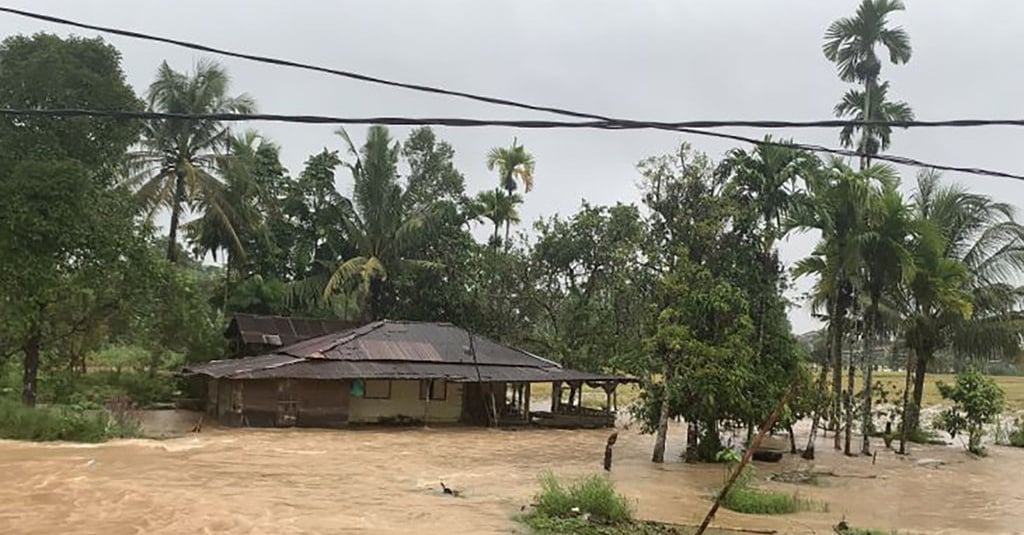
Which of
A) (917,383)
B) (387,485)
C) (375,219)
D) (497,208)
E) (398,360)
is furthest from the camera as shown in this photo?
(497,208)

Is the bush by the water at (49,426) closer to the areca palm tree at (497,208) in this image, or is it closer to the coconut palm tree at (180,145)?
the coconut palm tree at (180,145)

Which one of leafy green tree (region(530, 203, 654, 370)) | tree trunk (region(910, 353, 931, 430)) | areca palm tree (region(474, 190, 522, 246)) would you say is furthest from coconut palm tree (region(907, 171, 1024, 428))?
areca palm tree (region(474, 190, 522, 246))

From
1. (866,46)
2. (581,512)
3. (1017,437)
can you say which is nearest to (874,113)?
(866,46)

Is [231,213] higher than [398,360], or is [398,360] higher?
[231,213]

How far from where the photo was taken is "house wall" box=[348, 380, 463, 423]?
29.4m

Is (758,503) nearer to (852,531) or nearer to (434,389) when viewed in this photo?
(852,531)

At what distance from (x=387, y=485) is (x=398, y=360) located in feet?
41.0

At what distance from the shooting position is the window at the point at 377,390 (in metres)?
29.6

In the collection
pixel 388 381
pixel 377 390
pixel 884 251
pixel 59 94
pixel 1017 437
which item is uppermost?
pixel 59 94

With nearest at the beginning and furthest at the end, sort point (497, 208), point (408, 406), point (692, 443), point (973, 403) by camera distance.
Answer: point (692, 443) < point (973, 403) < point (408, 406) < point (497, 208)

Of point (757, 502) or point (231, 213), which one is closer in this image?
point (757, 502)

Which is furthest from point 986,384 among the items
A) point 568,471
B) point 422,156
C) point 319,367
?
point 422,156

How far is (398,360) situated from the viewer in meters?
29.8

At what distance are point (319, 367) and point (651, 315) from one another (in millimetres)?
11123
